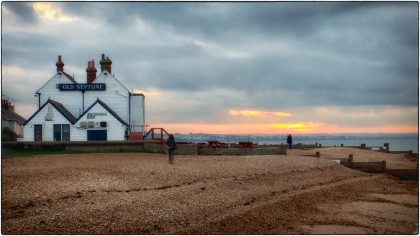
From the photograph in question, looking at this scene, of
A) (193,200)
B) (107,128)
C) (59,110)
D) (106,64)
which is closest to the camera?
(193,200)

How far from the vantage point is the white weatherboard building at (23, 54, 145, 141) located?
40.2 metres

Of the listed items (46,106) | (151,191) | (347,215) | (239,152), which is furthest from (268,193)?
(46,106)

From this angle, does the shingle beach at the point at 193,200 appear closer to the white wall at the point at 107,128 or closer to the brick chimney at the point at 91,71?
the white wall at the point at 107,128

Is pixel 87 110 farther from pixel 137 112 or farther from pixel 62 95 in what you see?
pixel 137 112

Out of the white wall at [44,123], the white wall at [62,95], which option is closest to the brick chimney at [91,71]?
the white wall at [62,95]

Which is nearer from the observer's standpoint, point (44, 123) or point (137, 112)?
point (44, 123)

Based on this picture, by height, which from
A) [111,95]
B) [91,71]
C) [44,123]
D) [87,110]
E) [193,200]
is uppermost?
[91,71]

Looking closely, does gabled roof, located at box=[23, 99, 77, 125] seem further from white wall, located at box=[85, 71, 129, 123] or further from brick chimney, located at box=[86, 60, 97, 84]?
brick chimney, located at box=[86, 60, 97, 84]

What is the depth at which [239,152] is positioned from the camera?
110ft

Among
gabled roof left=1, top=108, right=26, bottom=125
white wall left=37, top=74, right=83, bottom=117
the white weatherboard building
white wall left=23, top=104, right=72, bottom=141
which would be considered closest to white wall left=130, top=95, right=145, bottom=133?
the white weatherboard building

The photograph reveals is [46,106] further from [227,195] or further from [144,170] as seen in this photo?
[227,195]

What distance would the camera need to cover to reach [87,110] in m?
40.3

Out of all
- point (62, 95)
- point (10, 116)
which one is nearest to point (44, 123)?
point (62, 95)

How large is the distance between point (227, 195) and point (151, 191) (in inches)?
121
